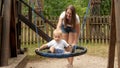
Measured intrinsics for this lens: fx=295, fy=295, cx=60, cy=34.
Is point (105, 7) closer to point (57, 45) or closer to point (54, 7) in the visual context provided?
point (54, 7)

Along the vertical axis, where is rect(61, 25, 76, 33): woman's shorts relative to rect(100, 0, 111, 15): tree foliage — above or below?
below

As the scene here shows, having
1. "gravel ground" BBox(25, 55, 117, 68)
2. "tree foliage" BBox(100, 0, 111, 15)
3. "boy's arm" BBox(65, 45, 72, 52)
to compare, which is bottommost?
"gravel ground" BBox(25, 55, 117, 68)

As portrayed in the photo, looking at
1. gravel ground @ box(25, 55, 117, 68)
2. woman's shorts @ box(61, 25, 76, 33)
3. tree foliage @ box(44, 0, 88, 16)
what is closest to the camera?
woman's shorts @ box(61, 25, 76, 33)

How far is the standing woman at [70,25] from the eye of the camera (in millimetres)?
6727

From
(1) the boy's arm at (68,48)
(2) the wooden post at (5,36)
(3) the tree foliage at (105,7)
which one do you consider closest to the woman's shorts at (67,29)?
(1) the boy's arm at (68,48)

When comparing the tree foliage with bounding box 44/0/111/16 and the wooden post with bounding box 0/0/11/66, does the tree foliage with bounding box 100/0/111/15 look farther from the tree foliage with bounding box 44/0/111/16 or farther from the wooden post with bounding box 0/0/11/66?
the wooden post with bounding box 0/0/11/66

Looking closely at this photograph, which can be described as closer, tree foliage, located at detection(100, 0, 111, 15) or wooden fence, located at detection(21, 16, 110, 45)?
wooden fence, located at detection(21, 16, 110, 45)

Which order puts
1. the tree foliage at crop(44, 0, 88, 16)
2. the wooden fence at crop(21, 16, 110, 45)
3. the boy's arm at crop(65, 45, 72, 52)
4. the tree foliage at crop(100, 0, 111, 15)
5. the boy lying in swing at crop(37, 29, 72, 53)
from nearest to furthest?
1. the boy lying in swing at crop(37, 29, 72, 53)
2. the boy's arm at crop(65, 45, 72, 52)
3. the wooden fence at crop(21, 16, 110, 45)
4. the tree foliage at crop(100, 0, 111, 15)
5. the tree foliage at crop(44, 0, 88, 16)

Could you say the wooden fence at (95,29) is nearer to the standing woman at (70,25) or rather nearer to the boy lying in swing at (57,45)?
the standing woman at (70,25)

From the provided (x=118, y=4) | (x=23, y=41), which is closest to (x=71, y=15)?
(x=118, y=4)

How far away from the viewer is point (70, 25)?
6.93m

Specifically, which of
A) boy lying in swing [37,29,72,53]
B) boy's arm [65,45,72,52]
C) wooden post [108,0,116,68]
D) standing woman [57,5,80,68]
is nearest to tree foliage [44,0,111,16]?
standing woman [57,5,80,68]

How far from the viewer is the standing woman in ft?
22.1

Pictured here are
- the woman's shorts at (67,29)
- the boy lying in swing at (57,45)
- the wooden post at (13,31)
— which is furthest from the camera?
the woman's shorts at (67,29)
